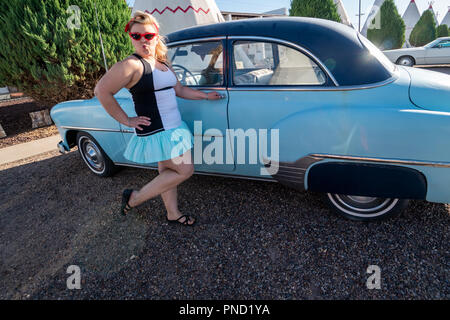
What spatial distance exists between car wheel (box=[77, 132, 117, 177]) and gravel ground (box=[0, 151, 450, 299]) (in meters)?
0.53

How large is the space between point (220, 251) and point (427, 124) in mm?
1738

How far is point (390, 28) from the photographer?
19.2 meters

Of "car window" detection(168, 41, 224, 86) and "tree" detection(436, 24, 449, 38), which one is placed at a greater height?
"car window" detection(168, 41, 224, 86)

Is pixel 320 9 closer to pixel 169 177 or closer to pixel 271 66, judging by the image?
pixel 271 66

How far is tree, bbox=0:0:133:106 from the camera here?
5.44 metres

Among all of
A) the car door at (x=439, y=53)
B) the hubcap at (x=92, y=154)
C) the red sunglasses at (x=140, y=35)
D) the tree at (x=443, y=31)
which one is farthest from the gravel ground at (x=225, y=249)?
the tree at (x=443, y=31)

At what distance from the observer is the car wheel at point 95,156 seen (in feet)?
11.4

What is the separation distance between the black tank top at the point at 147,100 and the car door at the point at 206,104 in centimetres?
49

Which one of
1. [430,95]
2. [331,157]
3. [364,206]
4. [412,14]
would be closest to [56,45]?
[331,157]

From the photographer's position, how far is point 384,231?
2240mm

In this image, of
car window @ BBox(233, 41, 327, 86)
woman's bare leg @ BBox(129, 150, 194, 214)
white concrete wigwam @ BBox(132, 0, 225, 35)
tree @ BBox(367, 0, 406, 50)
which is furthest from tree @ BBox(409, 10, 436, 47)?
woman's bare leg @ BBox(129, 150, 194, 214)

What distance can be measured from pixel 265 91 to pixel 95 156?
2.57 m

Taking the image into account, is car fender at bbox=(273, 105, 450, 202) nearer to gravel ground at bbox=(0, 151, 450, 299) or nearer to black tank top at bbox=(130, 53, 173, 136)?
gravel ground at bbox=(0, 151, 450, 299)

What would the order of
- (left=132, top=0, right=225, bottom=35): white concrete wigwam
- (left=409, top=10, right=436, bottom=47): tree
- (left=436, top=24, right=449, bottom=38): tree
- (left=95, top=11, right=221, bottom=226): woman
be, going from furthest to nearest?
(left=436, top=24, right=449, bottom=38): tree < (left=409, top=10, right=436, bottom=47): tree < (left=132, top=0, right=225, bottom=35): white concrete wigwam < (left=95, top=11, right=221, bottom=226): woman
